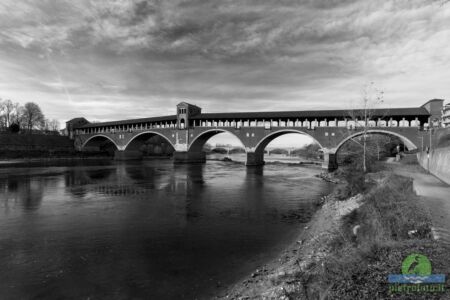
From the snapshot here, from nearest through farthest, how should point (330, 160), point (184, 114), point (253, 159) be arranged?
point (330, 160) < point (253, 159) < point (184, 114)

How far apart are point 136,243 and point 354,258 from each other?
748 centimetres

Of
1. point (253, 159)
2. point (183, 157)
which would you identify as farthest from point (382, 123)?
point (183, 157)

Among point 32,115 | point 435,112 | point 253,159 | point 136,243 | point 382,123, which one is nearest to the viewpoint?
point 136,243

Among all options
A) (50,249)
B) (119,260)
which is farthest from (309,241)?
(50,249)

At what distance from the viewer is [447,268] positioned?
158 inches

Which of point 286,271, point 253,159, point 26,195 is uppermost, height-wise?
point 253,159

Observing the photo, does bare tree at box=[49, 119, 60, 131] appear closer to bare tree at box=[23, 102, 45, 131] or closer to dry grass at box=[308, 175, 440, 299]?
bare tree at box=[23, 102, 45, 131]

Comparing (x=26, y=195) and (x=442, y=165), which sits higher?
(x=442, y=165)

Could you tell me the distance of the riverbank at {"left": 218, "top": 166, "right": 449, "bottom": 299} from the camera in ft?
13.5

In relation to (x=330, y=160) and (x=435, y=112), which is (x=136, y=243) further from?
(x=435, y=112)

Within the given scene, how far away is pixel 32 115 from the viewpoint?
274 ft

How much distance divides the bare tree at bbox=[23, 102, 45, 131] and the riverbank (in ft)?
337

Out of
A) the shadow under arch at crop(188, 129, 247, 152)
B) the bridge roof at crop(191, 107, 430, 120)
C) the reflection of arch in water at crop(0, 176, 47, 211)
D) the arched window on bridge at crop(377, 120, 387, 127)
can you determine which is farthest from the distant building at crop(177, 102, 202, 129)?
the arched window on bridge at crop(377, 120, 387, 127)

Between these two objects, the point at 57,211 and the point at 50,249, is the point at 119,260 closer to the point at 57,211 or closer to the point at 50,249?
the point at 50,249
